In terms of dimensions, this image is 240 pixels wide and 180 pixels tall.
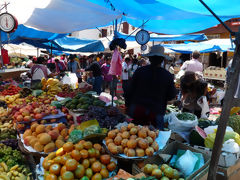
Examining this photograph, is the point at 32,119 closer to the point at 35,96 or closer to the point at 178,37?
the point at 35,96

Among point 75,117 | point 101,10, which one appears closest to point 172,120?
point 75,117

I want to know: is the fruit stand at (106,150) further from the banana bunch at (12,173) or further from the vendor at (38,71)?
the vendor at (38,71)

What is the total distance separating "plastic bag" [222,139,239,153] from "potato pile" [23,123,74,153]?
2043 mm

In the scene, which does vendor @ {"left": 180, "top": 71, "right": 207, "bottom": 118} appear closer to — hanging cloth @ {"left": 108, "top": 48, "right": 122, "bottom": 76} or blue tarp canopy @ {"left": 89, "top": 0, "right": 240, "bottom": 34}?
blue tarp canopy @ {"left": 89, "top": 0, "right": 240, "bottom": 34}

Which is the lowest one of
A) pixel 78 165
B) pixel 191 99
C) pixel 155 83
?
pixel 78 165

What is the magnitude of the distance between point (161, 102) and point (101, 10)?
2.64m

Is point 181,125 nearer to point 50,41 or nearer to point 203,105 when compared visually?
point 203,105

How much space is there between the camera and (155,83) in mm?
2961

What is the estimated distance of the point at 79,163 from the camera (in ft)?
6.84

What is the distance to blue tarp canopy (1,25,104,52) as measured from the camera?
7.60m

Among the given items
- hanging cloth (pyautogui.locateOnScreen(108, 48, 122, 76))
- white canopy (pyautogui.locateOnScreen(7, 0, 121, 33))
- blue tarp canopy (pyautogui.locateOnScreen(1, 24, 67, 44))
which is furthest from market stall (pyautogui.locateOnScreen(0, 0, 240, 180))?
blue tarp canopy (pyautogui.locateOnScreen(1, 24, 67, 44))

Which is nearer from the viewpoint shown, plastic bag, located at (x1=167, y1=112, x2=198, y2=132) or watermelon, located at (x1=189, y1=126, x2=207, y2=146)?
watermelon, located at (x1=189, y1=126, x2=207, y2=146)

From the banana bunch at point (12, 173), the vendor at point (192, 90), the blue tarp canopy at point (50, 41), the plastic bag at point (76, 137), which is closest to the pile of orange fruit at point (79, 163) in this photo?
the plastic bag at point (76, 137)

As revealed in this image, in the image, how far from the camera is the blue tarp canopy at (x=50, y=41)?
7605 mm
